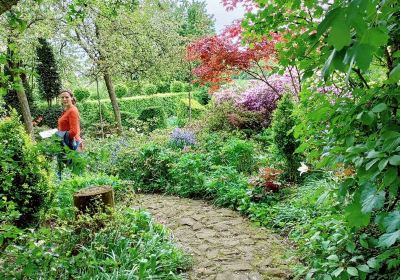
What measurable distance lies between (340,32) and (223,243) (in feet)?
12.4

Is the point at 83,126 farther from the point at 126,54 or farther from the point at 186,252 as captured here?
the point at 186,252

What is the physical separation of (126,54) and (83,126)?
5.68m

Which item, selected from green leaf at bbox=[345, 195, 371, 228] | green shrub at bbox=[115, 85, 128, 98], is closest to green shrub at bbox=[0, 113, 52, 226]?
green leaf at bbox=[345, 195, 371, 228]

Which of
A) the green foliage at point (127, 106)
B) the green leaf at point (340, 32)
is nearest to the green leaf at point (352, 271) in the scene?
the green leaf at point (340, 32)

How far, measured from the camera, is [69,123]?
6.11 metres

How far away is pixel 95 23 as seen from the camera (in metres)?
11.3

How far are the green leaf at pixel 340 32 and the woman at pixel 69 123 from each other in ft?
19.5

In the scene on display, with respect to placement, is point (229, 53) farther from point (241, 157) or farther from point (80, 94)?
point (80, 94)

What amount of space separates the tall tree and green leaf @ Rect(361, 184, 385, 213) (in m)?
16.6

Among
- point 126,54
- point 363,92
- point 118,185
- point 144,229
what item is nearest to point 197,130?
point 126,54

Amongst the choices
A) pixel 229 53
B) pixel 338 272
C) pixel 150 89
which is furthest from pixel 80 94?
pixel 338 272

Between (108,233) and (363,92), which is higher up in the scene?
(363,92)

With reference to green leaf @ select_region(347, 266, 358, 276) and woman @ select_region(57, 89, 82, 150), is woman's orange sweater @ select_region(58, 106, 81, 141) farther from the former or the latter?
green leaf @ select_region(347, 266, 358, 276)

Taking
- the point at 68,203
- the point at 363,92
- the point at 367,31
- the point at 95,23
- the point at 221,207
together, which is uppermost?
the point at 95,23
